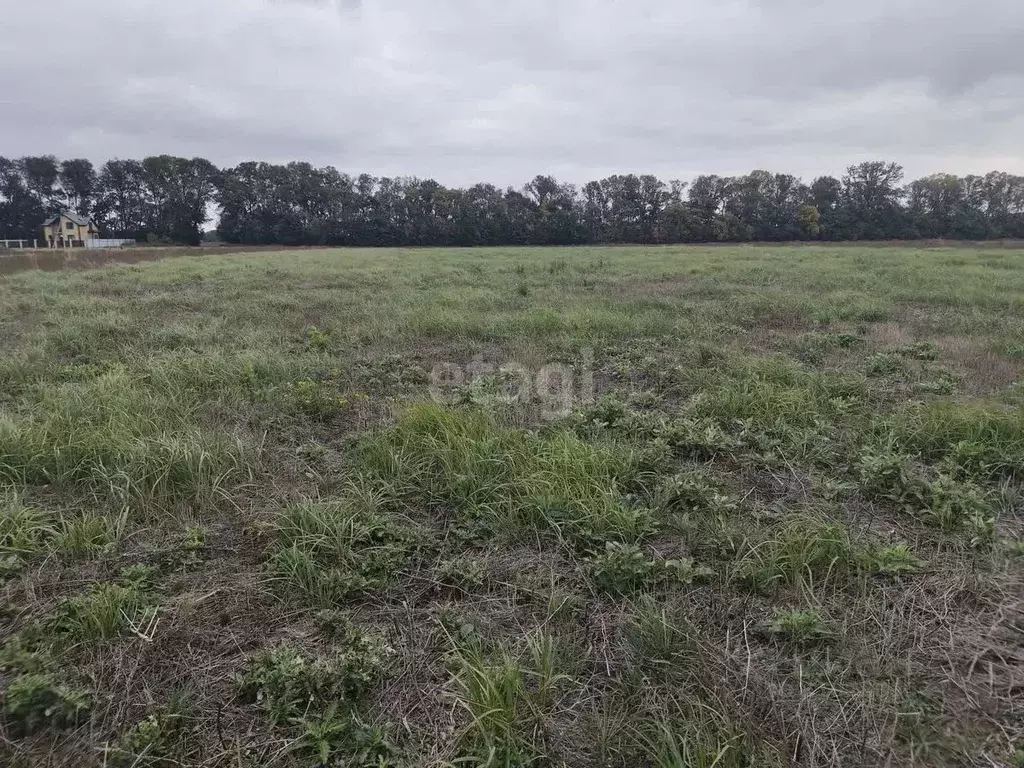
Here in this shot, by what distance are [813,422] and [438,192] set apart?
59356 millimetres

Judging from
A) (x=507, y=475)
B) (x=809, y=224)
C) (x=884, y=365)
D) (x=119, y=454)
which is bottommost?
(x=507, y=475)

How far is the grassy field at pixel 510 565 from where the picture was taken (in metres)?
1.76

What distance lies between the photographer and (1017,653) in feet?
6.57

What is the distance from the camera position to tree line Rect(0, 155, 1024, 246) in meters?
54.8

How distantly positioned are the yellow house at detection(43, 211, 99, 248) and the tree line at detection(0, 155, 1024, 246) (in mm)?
4733

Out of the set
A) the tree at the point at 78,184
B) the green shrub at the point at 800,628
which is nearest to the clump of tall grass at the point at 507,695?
the green shrub at the point at 800,628

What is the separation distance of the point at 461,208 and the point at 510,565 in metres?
58.8

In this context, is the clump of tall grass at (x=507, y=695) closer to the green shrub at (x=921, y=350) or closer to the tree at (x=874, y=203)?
the green shrub at (x=921, y=350)

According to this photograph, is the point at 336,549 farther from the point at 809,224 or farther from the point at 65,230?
the point at 65,230

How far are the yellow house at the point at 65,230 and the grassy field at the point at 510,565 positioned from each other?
58760 millimetres

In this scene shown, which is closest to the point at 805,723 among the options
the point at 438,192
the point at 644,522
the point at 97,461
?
the point at 644,522

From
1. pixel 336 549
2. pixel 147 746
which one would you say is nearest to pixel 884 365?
pixel 336 549

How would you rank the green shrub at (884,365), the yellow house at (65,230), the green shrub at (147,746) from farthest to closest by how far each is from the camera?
the yellow house at (65,230) → the green shrub at (884,365) → the green shrub at (147,746)

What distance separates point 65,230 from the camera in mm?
51688
